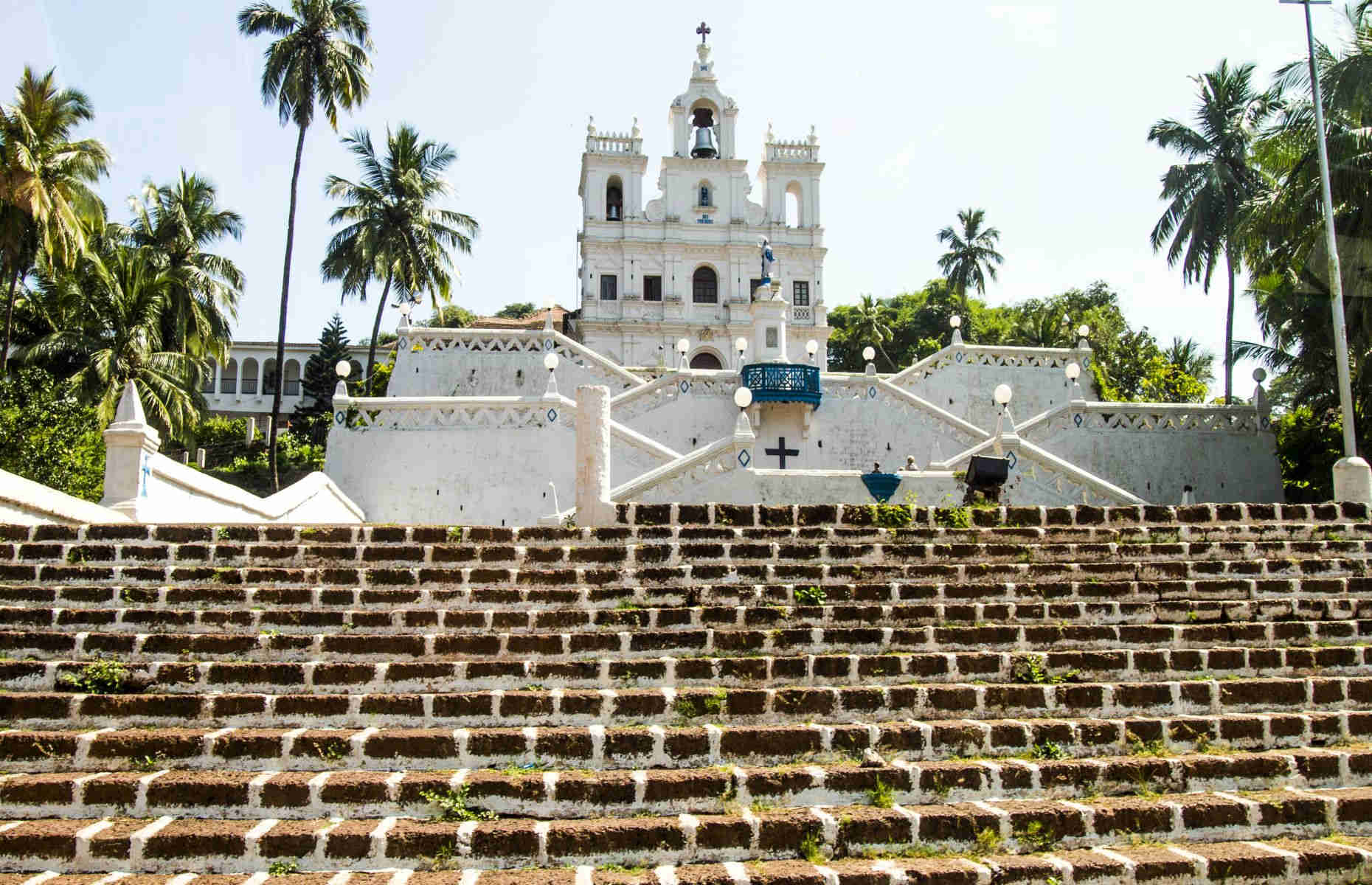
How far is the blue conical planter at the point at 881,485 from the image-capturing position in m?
17.1

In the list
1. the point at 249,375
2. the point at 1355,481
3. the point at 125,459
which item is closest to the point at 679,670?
the point at 125,459

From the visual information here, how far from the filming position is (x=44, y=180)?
22359mm

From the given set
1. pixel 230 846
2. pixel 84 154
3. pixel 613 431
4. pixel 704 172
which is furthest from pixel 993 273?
pixel 230 846

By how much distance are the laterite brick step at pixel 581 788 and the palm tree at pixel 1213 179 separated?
83.9 feet

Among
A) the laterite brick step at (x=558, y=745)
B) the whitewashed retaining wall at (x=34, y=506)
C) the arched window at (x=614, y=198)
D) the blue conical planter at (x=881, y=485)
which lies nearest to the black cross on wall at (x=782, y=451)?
the blue conical planter at (x=881, y=485)

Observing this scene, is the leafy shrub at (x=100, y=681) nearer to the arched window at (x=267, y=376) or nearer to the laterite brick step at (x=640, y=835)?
the laterite brick step at (x=640, y=835)

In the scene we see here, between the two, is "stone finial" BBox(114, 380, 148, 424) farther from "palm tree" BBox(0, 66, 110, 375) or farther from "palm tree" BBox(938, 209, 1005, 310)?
"palm tree" BBox(938, 209, 1005, 310)

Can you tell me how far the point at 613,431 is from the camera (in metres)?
21.3

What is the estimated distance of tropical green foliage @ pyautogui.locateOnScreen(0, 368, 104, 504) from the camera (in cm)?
2241

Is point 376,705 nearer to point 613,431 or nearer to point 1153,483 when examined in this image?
point 613,431

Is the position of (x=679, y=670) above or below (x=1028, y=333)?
below

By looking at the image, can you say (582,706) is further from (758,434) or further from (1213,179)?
(1213,179)

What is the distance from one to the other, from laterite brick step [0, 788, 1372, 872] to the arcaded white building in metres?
37.6

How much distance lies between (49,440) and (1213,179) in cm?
3140
